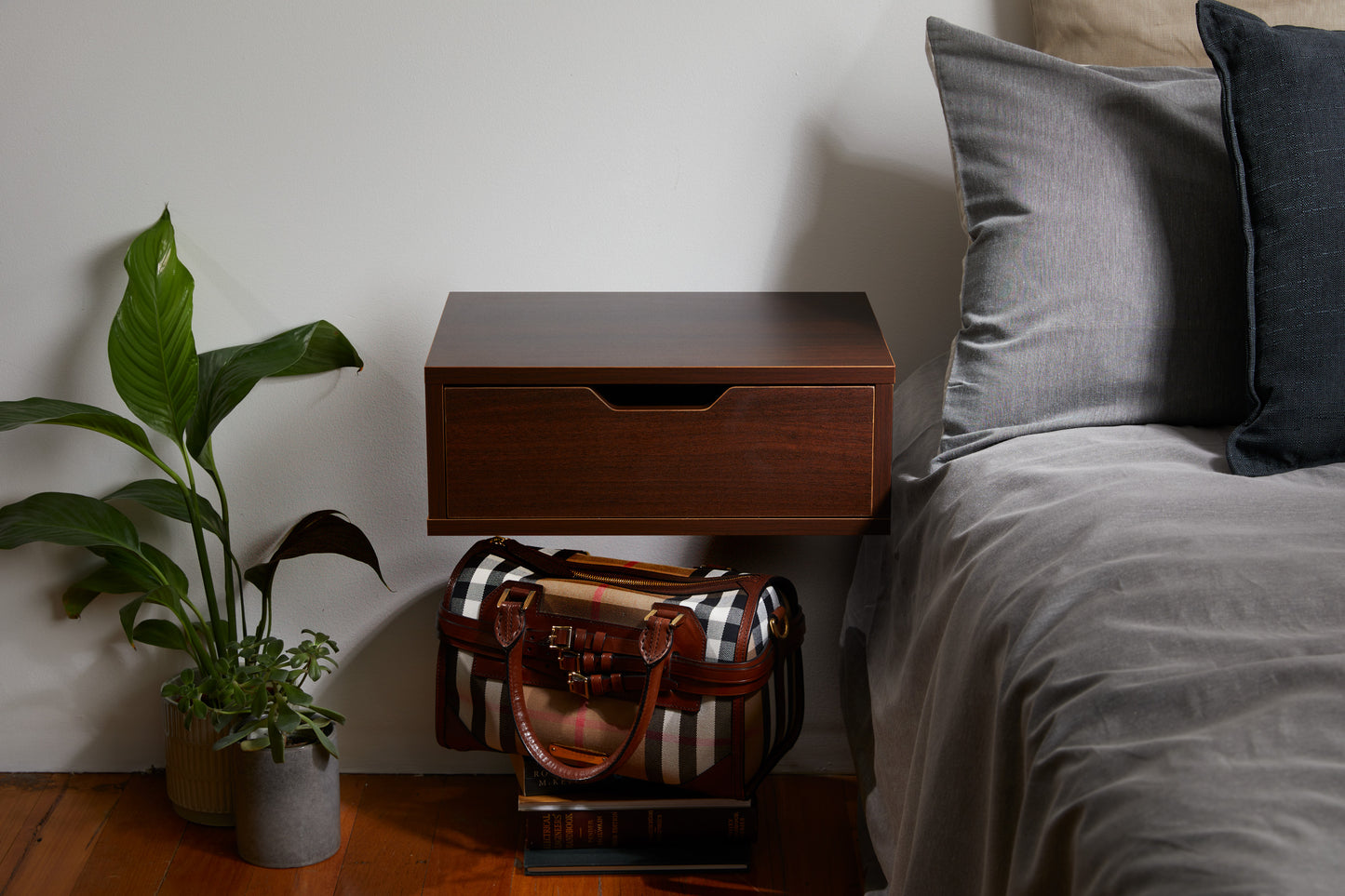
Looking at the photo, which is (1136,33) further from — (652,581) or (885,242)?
(652,581)

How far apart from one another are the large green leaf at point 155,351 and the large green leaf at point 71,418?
0.04 metres

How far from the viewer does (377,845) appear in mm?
1584

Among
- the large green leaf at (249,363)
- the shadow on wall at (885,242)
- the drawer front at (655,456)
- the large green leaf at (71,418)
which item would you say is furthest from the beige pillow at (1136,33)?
the large green leaf at (71,418)

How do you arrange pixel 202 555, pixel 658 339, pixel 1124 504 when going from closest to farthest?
pixel 1124 504 → pixel 658 339 → pixel 202 555

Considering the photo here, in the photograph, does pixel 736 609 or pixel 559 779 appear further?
pixel 559 779

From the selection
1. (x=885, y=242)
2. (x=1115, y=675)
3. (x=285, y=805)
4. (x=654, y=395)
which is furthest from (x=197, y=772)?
(x=1115, y=675)

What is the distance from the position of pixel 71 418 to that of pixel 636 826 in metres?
0.86

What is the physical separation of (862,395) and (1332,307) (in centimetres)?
44

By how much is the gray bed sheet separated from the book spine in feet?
0.83

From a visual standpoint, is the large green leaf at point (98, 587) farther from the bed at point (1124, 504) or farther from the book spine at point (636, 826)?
the bed at point (1124, 504)

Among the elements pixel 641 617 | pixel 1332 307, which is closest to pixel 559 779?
pixel 641 617

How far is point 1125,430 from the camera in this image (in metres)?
1.19

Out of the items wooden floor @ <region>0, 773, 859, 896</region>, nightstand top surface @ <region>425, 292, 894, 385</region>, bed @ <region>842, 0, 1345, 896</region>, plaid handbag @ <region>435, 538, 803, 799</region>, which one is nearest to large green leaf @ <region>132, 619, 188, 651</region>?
wooden floor @ <region>0, 773, 859, 896</region>

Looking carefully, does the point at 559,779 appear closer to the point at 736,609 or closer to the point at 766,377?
the point at 736,609
